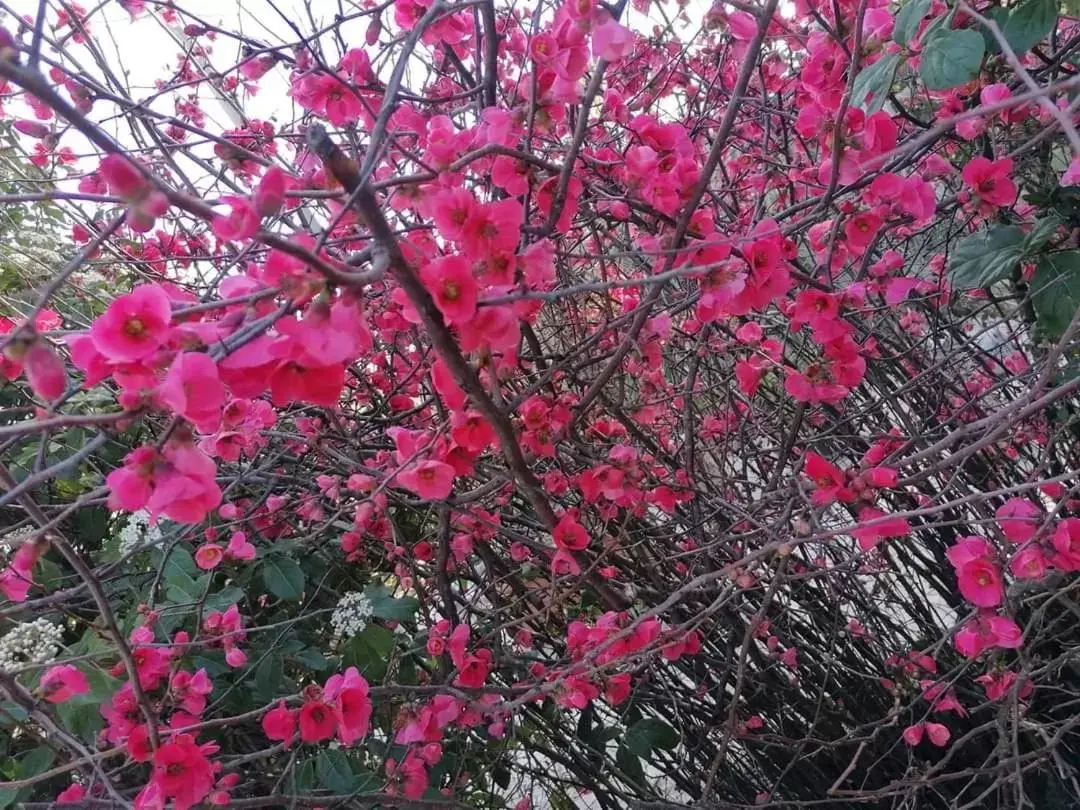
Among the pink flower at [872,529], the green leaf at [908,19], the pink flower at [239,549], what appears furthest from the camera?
the pink flower at [239,549]

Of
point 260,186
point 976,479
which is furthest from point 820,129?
point 976,479

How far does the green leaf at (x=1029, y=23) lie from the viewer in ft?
3.22

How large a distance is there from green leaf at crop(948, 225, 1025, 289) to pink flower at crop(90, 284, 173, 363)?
1132 millimetres

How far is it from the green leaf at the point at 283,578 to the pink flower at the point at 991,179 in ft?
4.15

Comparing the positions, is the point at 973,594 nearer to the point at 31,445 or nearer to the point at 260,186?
the point at 260,186

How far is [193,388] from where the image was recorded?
0.49m

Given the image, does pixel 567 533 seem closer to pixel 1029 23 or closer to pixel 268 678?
pixel 268 678

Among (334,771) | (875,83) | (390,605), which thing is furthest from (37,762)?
(875,83)

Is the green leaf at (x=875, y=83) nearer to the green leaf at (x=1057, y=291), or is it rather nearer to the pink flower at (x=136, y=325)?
the green leaf at (x=1057, y=291)

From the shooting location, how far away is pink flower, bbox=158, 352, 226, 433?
476 mm

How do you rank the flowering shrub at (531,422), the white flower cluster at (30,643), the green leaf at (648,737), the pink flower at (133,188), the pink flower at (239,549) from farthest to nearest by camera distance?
1. the green leaf at (648,737)
2. the pink flower at (239,549)
3. the white flower cluster at (30,643)
4. the flowering shrub at (531,422)
5. the pink flower at (133,188)

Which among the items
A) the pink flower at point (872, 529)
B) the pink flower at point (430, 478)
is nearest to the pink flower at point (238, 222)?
the pink flower at point (430, 478)

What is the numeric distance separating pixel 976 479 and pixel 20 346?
6.19 feet

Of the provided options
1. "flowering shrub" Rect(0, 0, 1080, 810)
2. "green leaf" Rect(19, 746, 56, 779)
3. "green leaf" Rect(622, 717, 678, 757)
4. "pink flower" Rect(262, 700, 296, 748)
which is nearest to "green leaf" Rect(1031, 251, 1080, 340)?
"flowering shrub" Rect(0, 0, 1080, 810)
